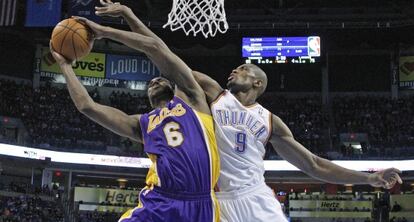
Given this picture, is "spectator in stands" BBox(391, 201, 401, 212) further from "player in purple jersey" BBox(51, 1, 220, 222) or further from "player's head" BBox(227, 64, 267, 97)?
"player in purple jersey" BBox(51, 1, 220, 222)

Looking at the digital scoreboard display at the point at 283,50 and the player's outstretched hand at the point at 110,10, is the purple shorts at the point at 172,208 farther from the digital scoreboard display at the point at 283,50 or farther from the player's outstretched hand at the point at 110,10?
the digital scoreboard display at the point at 283,50

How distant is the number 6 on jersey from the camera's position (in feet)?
12.7

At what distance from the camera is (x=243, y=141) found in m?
4.25

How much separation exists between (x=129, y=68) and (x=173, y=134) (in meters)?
29.4

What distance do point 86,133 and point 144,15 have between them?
6739 millimetres

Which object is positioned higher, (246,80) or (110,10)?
(110,10)

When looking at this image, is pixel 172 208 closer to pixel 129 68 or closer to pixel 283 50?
pixel 283 50

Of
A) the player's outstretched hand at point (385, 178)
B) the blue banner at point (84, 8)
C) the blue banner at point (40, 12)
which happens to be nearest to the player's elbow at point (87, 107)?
the player's outstretched hand at point (385, 178)

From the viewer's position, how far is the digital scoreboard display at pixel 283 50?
28094 mm

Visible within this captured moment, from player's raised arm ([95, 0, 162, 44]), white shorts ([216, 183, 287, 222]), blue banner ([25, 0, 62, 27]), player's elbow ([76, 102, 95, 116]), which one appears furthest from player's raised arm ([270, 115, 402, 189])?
blue banner ([25, 0, 62, 27])

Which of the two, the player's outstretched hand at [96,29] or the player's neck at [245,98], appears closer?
the player's outstretched hand at [96,29]

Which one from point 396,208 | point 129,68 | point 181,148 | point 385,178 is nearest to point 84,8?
point 129,68

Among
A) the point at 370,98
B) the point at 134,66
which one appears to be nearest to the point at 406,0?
the point at 370,98

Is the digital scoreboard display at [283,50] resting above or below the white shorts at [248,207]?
above
